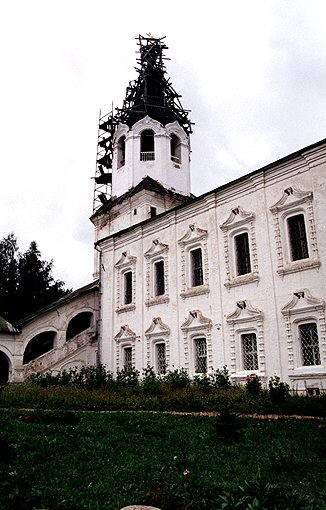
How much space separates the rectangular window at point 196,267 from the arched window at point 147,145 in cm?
1112

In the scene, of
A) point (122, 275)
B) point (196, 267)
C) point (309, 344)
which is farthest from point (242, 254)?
point (122, 275)

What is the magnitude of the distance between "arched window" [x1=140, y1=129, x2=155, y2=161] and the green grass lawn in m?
21.8

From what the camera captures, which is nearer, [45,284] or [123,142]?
[123,142]

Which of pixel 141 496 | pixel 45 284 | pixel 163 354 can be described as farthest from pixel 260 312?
pixel 45 284

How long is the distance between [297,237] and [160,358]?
857 cm

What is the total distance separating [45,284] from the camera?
39.2m

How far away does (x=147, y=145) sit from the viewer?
3084cm

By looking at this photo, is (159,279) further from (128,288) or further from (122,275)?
(122,275)

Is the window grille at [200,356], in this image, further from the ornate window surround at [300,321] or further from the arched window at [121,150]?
the arched window at [121,150]

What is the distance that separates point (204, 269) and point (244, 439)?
11.4 m

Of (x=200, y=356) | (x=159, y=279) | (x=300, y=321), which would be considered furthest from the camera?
(x=159, y=279)

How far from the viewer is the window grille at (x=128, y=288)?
23691mm

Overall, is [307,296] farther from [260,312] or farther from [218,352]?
[218,352]

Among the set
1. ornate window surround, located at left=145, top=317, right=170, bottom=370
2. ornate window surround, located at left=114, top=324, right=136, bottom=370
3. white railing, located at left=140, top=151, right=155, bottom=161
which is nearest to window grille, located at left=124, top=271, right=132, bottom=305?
ornate window surround, located at left=114, top=324, right=136, bottom=370
